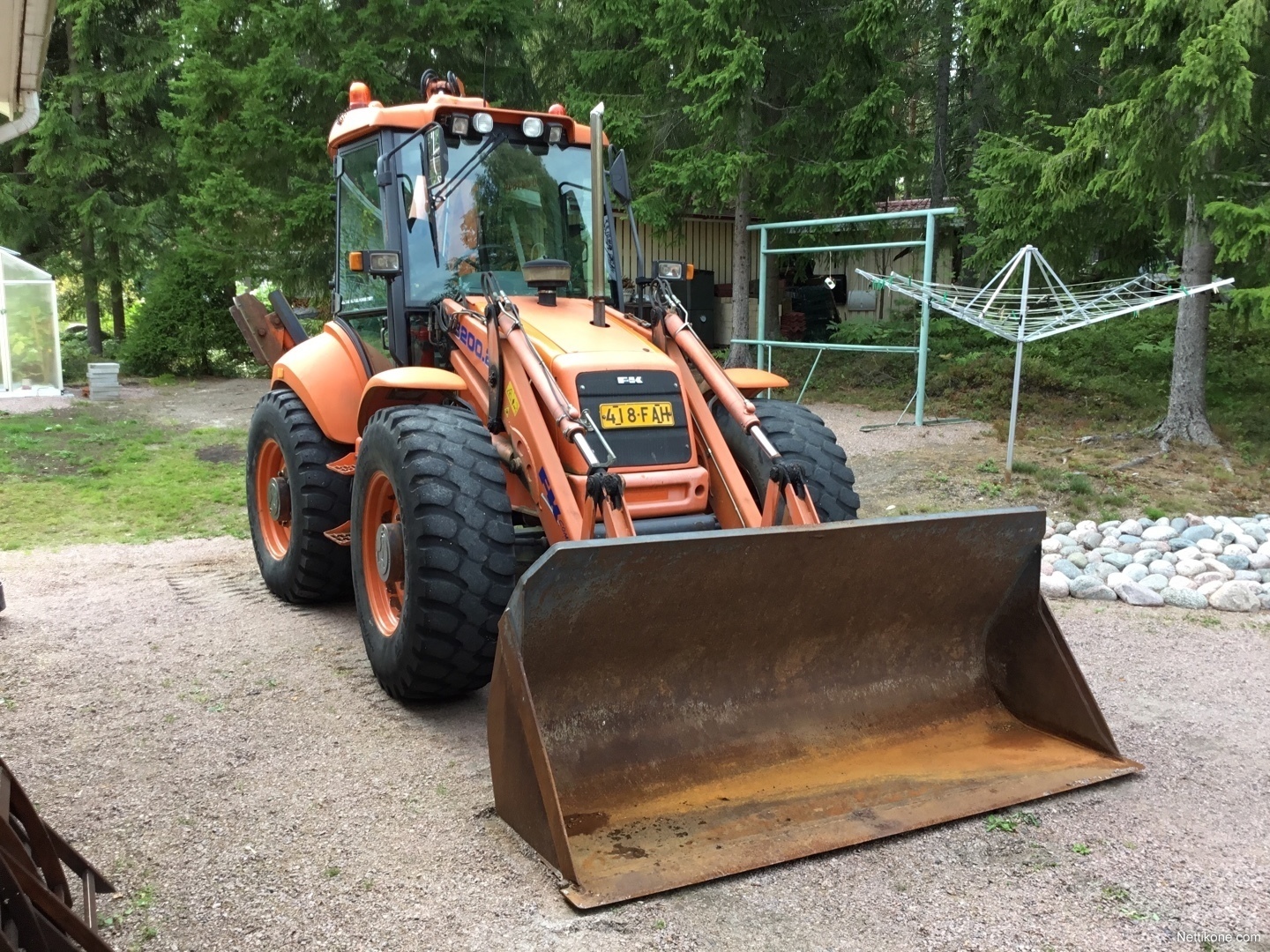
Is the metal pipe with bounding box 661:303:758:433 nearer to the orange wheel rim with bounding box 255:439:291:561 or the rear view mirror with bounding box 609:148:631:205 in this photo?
the rear view mirror with bounding box 609:148:631:205

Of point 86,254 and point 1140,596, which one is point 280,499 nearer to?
point 1140,596

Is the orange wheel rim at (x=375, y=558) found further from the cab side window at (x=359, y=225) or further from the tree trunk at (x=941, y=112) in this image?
the tree trunk at (x=941, y=112)

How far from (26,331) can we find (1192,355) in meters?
14.8

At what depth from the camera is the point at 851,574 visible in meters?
3.54

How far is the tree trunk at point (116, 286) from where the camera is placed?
1808 centimetres

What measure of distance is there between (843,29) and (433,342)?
10.1 metres

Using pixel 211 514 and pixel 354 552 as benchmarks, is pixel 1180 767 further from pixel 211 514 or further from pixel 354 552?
pixel 211 514

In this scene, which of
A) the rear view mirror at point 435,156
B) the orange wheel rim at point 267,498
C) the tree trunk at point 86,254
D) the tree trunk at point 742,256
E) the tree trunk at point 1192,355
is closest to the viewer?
the rear view mirror at point 435,156

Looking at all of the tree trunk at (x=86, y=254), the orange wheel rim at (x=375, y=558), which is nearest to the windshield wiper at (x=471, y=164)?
the orange wheel rim at (x=375, y=558)

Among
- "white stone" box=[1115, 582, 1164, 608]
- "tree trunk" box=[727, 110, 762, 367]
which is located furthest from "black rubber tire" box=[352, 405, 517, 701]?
"tree trunk" box=[727, 110, 762, 367]

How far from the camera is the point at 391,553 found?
3.89 meters

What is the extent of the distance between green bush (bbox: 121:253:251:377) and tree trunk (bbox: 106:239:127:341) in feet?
3.28

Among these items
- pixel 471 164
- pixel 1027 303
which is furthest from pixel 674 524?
pixel 1027 303
